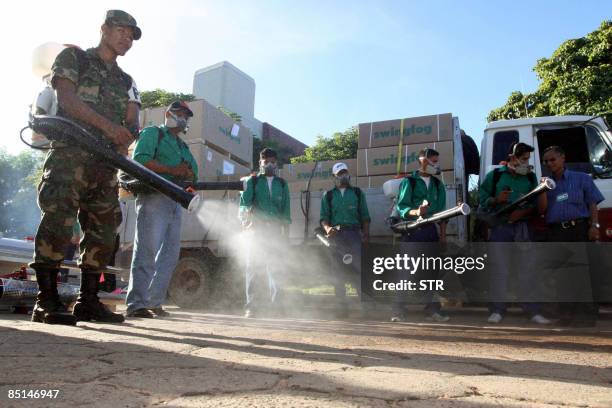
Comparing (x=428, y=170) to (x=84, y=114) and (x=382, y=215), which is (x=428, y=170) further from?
(x=84, y=114)

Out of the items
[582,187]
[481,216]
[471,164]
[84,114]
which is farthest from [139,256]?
[471,164]

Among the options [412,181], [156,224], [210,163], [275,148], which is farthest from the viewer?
[275,148]

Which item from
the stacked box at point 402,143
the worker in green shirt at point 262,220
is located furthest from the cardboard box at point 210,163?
the stacked box at point 402,143

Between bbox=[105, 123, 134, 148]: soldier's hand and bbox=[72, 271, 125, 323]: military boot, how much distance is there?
919 mm

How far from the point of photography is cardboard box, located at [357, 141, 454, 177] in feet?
17.9

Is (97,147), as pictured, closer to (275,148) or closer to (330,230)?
(330,230)

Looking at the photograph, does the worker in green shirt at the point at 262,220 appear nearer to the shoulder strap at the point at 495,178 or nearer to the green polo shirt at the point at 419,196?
the green polo shirt at the point at 419,196

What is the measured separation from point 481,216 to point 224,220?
130 inches

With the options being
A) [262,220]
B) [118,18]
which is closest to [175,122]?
[118,18]

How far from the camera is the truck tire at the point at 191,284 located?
5.98m

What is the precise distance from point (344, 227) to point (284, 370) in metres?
3.46

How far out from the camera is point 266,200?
15.9 ft

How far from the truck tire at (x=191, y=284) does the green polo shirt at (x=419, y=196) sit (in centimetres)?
288

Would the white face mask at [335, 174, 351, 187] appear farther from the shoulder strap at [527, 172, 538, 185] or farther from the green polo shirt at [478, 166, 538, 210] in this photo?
the shoulder strap at [527, 172, 538, 185]
